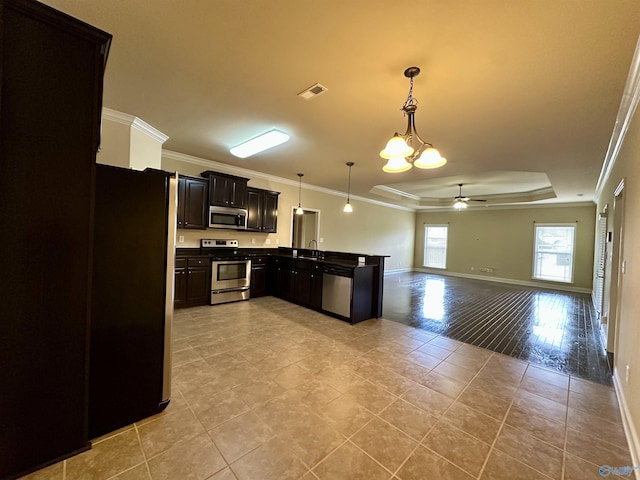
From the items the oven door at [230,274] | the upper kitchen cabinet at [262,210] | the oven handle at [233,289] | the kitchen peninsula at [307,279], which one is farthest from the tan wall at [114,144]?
the oven handle at [233,289]

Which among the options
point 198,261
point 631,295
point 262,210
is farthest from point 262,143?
point 631,295

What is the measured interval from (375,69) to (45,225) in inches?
100

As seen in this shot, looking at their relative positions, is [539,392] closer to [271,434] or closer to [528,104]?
[271,434]

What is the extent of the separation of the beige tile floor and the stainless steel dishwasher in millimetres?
999

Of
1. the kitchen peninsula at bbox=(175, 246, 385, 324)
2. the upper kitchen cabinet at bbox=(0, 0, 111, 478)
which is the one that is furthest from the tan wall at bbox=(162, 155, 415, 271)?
the upper kitchen cabinet at bbox=(0, 0, 111, 478)

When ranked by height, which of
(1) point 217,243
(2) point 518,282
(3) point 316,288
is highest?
(1) point 217,243

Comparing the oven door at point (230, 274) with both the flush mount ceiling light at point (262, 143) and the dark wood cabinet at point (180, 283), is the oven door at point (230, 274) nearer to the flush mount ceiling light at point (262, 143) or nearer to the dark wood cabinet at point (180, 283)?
the dark wood cabinet at point (180, 283)

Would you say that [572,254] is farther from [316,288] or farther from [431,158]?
[431,158]

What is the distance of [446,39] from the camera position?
1.87 meters

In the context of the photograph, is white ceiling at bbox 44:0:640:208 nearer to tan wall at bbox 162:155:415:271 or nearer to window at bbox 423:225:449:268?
tan wall at bbox 162:155:415:271

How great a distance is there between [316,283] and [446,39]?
3.80 meters

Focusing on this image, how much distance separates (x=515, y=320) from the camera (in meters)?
4.64

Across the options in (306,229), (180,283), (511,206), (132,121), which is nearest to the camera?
(132,121)

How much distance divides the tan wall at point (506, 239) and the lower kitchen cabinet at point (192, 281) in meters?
9.06
